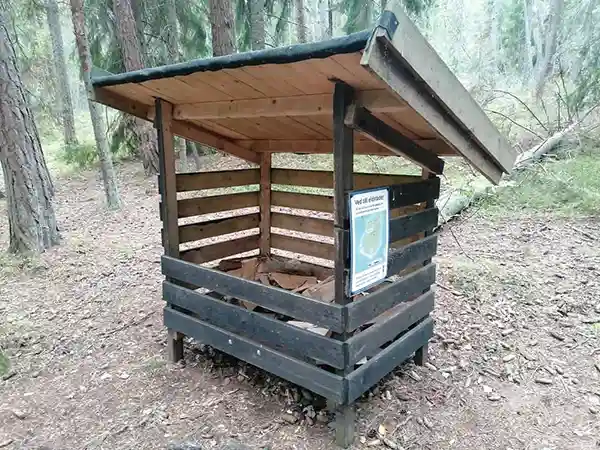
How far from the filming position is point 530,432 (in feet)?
8.07

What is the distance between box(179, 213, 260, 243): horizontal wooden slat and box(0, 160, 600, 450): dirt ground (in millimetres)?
883

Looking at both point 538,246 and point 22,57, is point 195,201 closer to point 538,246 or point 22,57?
point 538,246

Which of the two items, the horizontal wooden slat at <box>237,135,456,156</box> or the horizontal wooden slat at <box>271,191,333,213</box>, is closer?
the horizontal wooden slat at <box>237,135,456,156</box>

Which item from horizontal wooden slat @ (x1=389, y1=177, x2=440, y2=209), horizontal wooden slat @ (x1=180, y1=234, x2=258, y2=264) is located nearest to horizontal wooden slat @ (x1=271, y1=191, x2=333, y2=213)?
horizontal wooden slat @ (x1=180, y1=234, x2=258, y2=264)

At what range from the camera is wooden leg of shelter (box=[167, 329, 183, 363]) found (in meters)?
3.06

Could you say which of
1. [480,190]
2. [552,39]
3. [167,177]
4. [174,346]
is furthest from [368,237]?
[552,39]

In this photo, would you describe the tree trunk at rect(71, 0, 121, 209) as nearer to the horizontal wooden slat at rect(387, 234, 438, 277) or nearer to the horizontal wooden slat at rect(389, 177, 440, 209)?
the horizontal wooden slat at rect(389, 177, 440, 209)

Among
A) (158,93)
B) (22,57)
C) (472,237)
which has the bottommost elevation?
(472,237)

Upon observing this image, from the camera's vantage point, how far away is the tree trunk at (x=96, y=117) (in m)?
6.16

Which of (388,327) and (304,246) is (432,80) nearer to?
(388,327)

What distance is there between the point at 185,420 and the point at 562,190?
19.0 ft

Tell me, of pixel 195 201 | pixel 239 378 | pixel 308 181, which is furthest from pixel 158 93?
pixel 239 378

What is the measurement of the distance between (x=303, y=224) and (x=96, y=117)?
468cm

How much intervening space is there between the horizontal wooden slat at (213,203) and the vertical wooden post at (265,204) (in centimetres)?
→ 8
